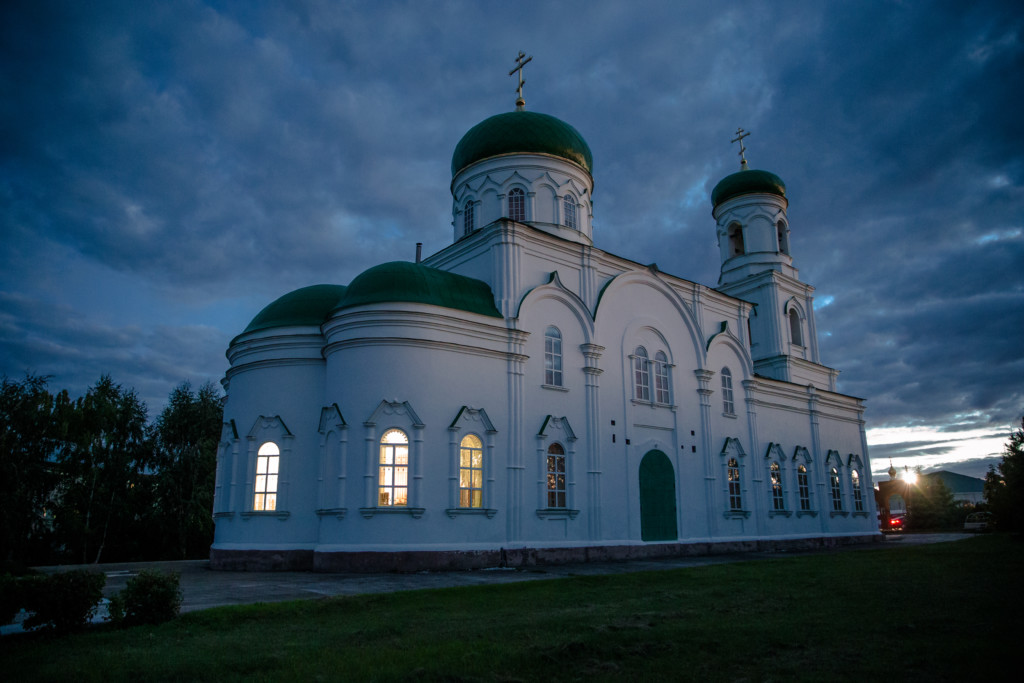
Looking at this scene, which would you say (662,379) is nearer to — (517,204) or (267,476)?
(517,204)

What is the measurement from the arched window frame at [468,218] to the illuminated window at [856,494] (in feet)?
66.7

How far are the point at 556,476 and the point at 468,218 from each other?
9.43 m

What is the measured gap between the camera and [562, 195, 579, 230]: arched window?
72.3 ft

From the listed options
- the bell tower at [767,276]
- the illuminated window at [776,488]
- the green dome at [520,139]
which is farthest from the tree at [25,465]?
the bell tower at [767,276]

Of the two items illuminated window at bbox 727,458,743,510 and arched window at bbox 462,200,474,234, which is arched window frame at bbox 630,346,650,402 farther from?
arched window at bbox 462,200,474,234

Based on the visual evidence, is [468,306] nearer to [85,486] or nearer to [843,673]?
[843,673]

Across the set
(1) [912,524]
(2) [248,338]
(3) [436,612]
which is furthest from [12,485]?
(1) [912,524]

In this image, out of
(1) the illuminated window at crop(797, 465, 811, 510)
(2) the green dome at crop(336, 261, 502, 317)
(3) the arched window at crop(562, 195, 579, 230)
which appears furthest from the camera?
(1) the illuminated window at crop(797, 465, 811, 510)

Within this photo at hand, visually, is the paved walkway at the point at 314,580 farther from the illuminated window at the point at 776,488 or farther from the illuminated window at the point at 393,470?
the illuminated window at the point at 776,488

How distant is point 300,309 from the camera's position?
60.2 feet

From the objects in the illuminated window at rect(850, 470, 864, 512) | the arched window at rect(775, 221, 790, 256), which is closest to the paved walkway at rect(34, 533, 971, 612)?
the illuminated window at rect(850, 470, 864, 512)

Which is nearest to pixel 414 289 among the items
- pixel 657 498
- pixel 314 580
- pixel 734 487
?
pixel 314 580

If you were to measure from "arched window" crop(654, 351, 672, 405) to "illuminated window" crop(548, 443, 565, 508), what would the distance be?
15.8ft

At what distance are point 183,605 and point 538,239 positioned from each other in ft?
42.7
